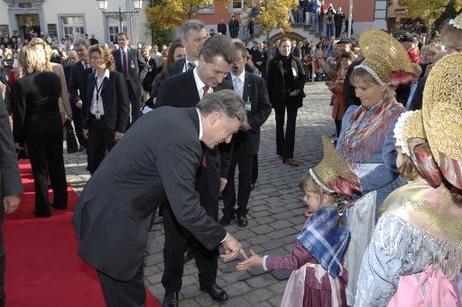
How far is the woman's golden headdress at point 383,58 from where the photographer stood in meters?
3.10

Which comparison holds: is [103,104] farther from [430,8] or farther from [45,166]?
[430,8]

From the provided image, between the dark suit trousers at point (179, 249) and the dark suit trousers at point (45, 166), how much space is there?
2.42 metres

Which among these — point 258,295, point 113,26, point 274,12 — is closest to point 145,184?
point 258,295

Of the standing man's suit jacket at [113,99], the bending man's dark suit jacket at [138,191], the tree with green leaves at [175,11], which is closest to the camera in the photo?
the bending man's dark suit jacket at [138,191]

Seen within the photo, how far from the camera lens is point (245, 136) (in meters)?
5.09

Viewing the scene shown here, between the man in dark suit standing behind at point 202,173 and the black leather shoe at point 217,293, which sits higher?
the man in dark suit standing behind at point 202,173

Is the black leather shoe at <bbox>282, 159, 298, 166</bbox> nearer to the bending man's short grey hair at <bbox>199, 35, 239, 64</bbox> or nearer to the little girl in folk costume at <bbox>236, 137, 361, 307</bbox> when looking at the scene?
the bending man's short grey hair at <bbox>199, 35, 239, 64</bbox>

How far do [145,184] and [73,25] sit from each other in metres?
30.7

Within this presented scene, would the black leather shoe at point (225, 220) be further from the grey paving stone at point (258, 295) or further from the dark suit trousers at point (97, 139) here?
the dark suit trousers at point (97, 139)

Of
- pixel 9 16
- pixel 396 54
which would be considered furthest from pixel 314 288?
pixel 9 16

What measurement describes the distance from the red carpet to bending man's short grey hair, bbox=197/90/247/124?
75.9 inches

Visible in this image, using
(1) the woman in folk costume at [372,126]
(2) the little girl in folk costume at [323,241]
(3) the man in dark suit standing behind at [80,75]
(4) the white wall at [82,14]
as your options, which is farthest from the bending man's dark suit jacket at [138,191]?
(4) the white wall at [82,14]

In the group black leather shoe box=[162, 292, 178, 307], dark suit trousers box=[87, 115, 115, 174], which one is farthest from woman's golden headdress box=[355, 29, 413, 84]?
dark suit trousers box=[87, 115, 115, 174]

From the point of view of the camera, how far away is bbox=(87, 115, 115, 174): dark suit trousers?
5785 mm
